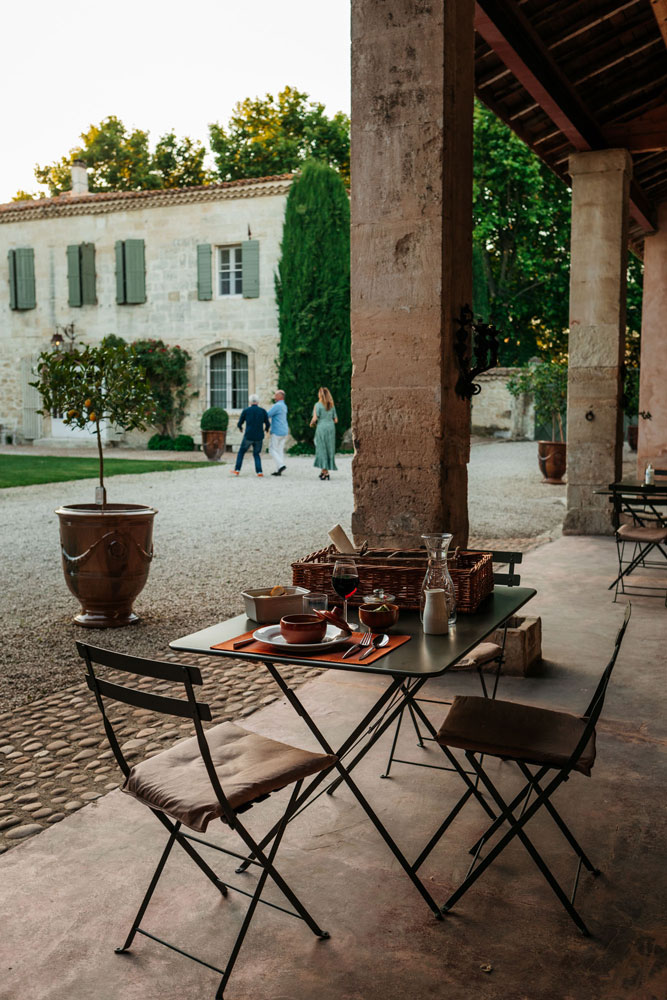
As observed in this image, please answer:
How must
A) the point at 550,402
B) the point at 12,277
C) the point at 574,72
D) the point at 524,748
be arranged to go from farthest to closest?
the point at 12,277, the point at 550,402, the point at 574,72, the point at 524,748

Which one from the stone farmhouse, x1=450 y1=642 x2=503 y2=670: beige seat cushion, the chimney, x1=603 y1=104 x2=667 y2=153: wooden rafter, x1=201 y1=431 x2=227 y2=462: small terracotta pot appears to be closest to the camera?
x1=450 y1=642 x2=503 y2=670: beige seat cushion

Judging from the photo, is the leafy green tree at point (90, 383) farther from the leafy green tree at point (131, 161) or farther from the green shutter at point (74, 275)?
the leafy green tree at point (131, 161)

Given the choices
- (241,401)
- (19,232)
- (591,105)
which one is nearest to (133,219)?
(19,232)

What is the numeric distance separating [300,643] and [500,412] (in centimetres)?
2184

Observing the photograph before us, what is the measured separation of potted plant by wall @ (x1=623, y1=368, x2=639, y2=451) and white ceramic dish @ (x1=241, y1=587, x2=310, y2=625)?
260 inches

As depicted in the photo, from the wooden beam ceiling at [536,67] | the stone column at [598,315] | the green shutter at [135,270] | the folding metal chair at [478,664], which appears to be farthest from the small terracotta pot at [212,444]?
the folding metal chair at [478,664]

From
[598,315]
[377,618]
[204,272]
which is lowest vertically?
[377,618]

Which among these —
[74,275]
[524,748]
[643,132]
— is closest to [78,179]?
[74,275]

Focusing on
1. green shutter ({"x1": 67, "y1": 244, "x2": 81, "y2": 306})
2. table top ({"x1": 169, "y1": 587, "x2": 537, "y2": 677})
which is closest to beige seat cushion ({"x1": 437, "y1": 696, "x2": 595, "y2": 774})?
table top ({"x1": 169, "y1": 587, "x2": 537, "y2": 677})

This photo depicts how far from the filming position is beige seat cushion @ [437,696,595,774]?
7.13 feet

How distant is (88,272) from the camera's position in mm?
20469

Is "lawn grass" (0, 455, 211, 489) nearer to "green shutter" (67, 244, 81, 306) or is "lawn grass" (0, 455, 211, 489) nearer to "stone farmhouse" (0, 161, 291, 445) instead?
"stone farmhouse" (0, 161, 291, 445)

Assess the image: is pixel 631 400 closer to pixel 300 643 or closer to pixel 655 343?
pixel 655 343

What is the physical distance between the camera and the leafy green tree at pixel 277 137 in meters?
25.8
